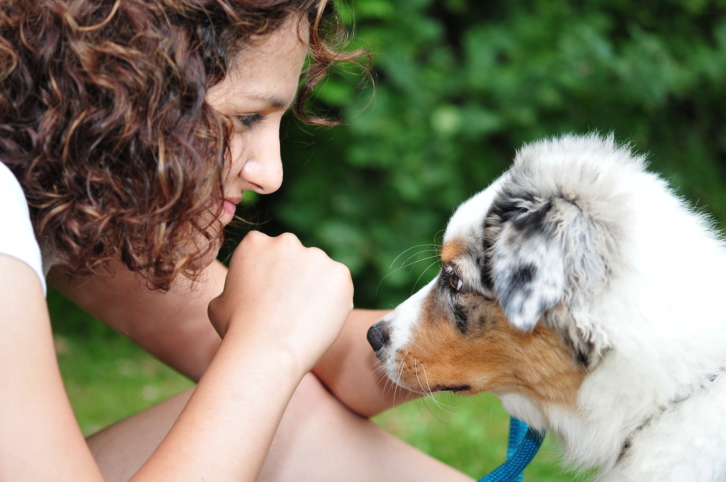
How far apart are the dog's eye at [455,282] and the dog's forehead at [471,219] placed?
94 millimetres

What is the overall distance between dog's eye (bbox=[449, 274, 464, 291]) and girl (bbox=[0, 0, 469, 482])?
1.24 ft

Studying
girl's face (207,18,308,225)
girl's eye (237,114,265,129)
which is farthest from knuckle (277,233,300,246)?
girl's eye (237,114,265,129)

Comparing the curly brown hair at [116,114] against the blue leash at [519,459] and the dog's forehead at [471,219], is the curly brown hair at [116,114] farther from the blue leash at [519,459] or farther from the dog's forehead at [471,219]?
the blue leash at [519,459]

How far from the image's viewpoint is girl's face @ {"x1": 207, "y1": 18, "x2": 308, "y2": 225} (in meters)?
1.47

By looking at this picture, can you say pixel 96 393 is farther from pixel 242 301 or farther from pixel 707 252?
pixel 707 252

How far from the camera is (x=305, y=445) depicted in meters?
1.82

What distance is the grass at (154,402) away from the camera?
9.27 ft

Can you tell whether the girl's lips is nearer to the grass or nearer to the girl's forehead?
the girl's forehead

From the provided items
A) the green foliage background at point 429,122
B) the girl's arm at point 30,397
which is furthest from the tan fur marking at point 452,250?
the green foliage background at point 429,122

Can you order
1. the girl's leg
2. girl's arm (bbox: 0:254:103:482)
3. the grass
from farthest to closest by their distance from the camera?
the grass < the girl's leg < girl's arm (bbox: 0:254:103:482)

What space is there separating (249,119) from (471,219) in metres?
0.62

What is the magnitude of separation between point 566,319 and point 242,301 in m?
0.70

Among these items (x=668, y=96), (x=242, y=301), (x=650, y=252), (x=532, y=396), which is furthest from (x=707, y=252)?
(x=668, y=96)

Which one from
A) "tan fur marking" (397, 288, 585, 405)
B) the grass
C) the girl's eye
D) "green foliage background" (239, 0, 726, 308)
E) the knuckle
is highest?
the girl's eye
